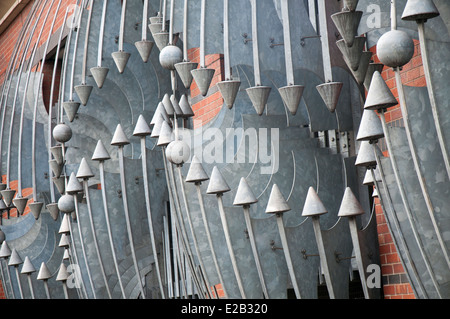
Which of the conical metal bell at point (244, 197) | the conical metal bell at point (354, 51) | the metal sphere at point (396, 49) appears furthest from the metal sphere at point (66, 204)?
the metal sphere at point (396, 49)

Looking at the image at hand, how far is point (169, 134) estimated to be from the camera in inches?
131

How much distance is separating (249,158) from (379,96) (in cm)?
99

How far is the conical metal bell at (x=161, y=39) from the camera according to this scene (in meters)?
3.52

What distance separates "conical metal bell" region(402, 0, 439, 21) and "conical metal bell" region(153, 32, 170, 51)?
1.47m

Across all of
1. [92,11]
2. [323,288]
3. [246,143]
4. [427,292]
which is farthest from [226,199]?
[92,11]

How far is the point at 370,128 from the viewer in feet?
8.44

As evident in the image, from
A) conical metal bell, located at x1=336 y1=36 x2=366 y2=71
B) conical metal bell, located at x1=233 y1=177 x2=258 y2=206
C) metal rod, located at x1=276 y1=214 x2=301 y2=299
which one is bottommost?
metal rod, located at x1=276 y1=214 x2=301 y2=299

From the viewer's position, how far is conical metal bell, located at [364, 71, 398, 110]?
7.99ft

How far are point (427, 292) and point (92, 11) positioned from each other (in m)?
2.47

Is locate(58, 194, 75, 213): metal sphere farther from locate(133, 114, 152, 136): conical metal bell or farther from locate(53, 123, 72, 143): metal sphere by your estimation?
locate(133, 114, 152, 136): conical metal bell

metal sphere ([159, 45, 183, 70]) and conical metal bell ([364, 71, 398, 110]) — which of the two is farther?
metal sphere ([159, 45, 183, 70])

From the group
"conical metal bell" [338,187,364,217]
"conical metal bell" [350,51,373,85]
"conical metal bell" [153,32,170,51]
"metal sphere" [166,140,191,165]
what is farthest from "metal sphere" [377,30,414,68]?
"conical metal bell" [153,32,170,51]

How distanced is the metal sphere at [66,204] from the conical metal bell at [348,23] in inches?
80.6

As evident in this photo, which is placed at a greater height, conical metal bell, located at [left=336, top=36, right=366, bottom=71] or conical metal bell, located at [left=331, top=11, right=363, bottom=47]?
conical metal bell, located at [left=331, top=11, right=363, bottom=47]
